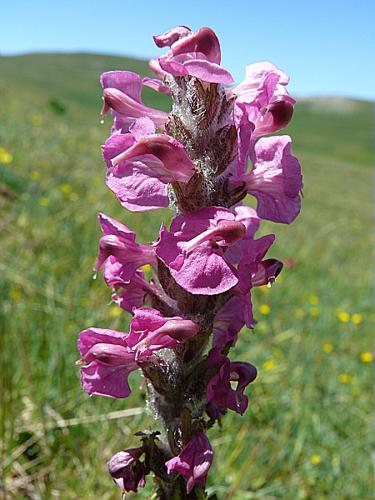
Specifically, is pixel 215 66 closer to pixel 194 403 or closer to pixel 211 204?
pixel 211 204

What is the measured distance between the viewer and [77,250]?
14.4 ft

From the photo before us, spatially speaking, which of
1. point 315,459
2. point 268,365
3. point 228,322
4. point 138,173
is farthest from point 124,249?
point 268,365

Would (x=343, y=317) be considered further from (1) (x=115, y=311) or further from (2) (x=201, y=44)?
(2) (x=201, y=44)

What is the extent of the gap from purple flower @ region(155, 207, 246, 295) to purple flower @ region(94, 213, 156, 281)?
0.59 feet

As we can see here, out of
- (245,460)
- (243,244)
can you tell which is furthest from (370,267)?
(243,244)

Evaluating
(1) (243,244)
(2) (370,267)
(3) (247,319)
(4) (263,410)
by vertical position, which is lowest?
(2) (370,267)

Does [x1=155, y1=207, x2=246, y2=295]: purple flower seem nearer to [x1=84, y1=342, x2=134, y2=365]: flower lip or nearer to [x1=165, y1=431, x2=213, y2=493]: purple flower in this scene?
[x1=84, y1=342, x2=134, y2=365]: flower lip

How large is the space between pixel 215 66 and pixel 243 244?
0.41 meters

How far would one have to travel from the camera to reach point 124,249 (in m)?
1.41

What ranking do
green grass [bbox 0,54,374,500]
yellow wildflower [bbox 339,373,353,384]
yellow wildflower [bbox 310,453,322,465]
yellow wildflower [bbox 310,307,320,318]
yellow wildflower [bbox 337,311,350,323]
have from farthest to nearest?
yellow wildflower [bbox 337,311,350,323] < yellow wildflower [bbox 310,307,320,318] < yellow wildflower [bbox 339,373,353,384] < yellow wildflower [bbox 310,453,322,465] < green grass [bbox 0,54,374,500]

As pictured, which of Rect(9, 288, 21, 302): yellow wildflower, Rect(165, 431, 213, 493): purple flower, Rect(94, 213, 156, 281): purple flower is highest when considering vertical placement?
Rect(94, 213, 156, 281): purple flower

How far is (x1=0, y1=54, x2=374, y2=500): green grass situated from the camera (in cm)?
239

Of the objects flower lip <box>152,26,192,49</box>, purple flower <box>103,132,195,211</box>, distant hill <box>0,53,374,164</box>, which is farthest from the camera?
distant hill <box>0,53,374,164</box>

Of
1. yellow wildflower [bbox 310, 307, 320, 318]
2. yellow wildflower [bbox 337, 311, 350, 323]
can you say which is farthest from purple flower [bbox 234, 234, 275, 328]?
yellow wildflower [bbox 337, 311, 350, 323]
